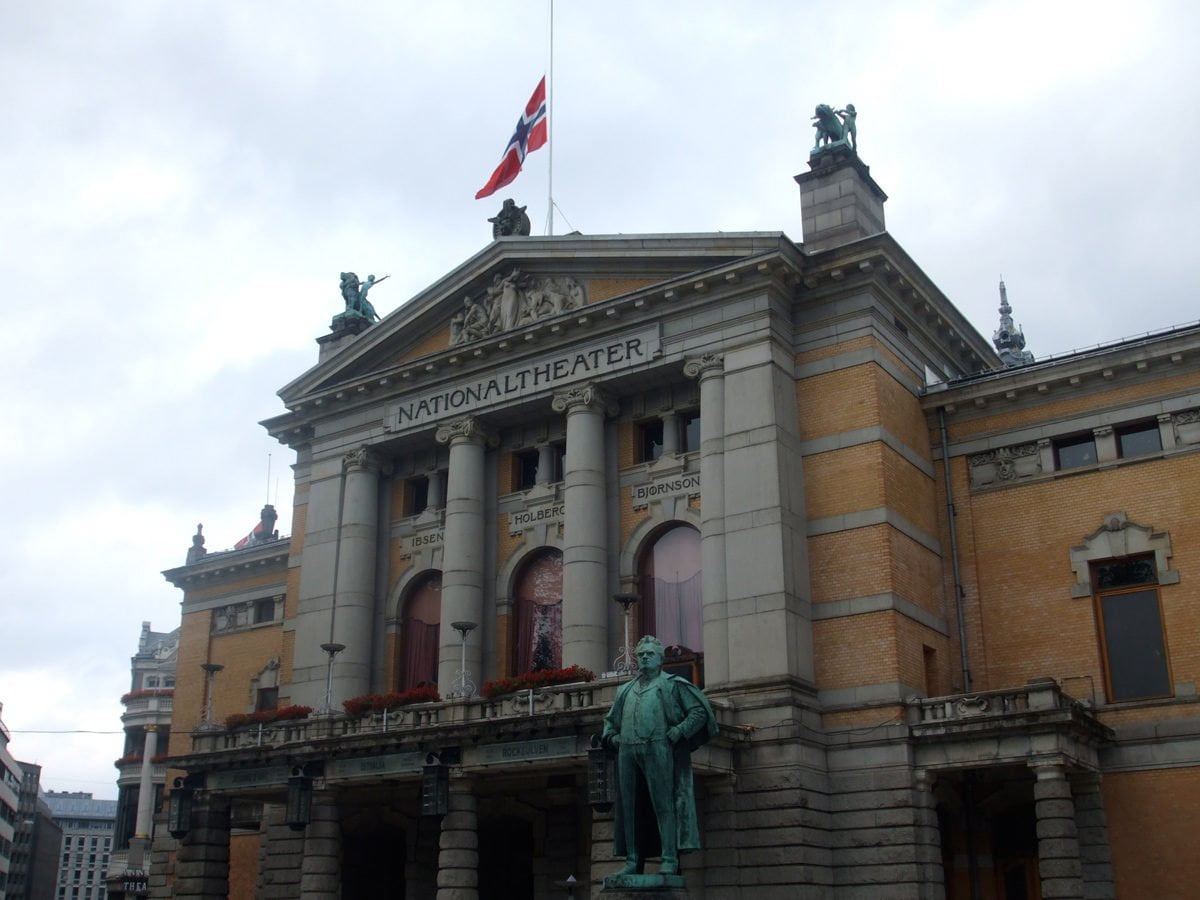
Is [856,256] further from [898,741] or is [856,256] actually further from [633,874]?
[633,874]

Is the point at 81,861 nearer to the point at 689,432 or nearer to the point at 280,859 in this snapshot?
the point at 280,859

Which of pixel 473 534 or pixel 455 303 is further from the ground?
pixel 455 303

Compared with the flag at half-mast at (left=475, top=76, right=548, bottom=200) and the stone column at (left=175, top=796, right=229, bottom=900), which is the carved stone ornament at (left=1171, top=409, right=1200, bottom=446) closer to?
the flag at half-mast at (left=475, top=76, right=548, bottom=200)

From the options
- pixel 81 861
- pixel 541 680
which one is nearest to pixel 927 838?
pixel 541 680

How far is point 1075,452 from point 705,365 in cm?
940

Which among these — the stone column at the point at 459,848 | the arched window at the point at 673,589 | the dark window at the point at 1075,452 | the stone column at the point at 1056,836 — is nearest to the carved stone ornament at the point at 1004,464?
the dark window at the point at 1075,452

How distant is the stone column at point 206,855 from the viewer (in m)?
35.0

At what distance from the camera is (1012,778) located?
31.3 metres

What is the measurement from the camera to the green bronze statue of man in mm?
18266

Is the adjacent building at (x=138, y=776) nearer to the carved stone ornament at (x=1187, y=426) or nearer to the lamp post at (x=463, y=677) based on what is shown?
the lamp post at (x=463, y=677)

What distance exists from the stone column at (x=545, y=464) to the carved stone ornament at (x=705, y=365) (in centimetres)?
541

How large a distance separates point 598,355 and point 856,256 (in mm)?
7334

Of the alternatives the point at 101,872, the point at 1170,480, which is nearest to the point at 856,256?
the point at 1170,480

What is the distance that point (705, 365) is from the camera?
34.4m
